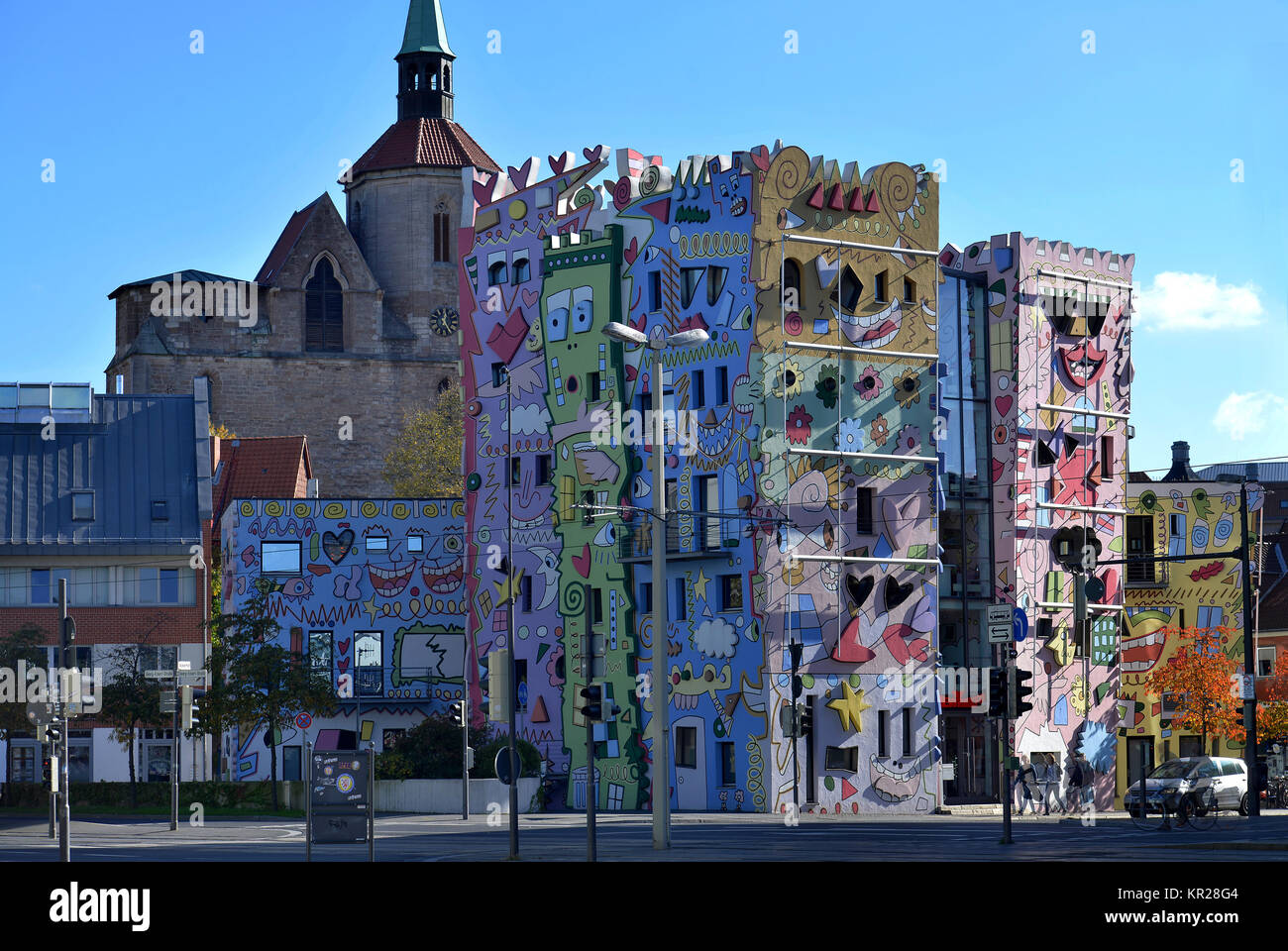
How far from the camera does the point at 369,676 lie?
69062 millimetres

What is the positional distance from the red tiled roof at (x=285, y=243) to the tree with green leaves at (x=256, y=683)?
154 ft

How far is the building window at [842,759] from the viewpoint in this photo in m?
57.5

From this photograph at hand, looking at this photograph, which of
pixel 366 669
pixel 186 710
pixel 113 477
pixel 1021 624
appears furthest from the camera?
pixel 113 477

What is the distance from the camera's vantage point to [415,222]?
109188 millimetres

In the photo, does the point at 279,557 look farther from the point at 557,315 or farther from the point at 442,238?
the point at 442,238

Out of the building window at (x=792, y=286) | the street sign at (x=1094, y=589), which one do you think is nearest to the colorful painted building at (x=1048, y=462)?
the street sign at (x=1094, y=589)

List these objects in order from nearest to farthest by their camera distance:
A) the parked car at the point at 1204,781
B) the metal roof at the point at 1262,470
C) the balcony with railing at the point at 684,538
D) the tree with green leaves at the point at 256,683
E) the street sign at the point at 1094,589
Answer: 1. the parked car at the point at 1204,781
2. the balcony with railing at the point at 684,538
3. the tree with green leaves at the point at 256,683
4. the street sign at the point at 1094,589
5. the metal roof at the point at 1262,470

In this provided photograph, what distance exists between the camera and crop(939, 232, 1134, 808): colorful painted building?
6638 centimetres

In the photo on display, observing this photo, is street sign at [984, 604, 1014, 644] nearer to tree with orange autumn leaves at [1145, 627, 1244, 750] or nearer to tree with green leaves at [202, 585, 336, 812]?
tree with green leaves at [202, 585, 336, 812]

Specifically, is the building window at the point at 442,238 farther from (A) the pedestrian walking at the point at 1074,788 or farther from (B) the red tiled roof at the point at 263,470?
(A) the pedestrian walking at the point at 1074,788

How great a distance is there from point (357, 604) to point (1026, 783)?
24.3 meters

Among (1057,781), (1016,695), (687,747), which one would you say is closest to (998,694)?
(1016,695)

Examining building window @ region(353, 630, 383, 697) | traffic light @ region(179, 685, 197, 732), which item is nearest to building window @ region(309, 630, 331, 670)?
building window @ region(353, 630, 383, 697)

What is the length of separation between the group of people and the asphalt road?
1026 cm
